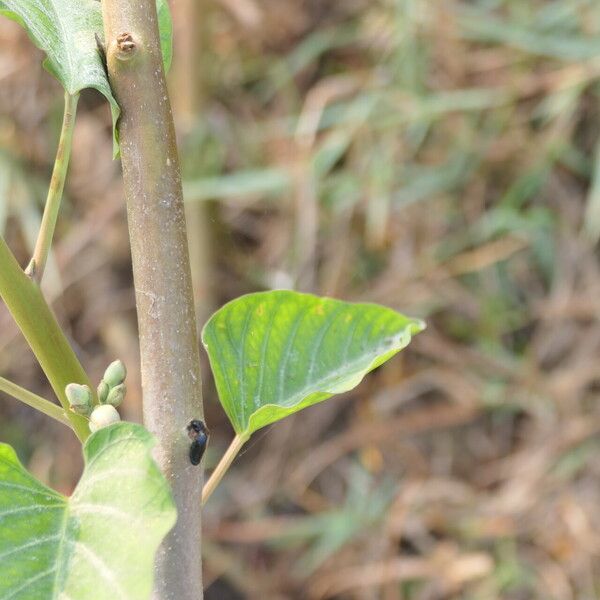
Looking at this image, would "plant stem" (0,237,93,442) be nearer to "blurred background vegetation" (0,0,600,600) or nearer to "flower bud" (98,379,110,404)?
"flower bud" (98,379,110,404)

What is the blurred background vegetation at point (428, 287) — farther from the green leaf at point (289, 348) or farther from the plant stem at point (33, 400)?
the plant stem at point (33, 400)

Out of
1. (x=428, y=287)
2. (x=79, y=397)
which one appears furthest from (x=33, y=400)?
(x=428, y=287)

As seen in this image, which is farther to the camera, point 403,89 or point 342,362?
point 403,89

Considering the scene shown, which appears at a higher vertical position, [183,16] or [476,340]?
[183,16]

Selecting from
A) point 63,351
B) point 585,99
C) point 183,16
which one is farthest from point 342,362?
point 585,99

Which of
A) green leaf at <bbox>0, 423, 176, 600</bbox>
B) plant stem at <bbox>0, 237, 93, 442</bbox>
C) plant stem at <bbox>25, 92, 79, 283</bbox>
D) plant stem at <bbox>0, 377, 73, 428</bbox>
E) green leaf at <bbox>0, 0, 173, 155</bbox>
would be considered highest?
green leaf at <bbox>0, 0, 173, 155</bbox>

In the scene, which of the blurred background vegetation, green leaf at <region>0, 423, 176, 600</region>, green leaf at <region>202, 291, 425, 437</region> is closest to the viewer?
green leaf at <region>0, 423, 176, 600</region>

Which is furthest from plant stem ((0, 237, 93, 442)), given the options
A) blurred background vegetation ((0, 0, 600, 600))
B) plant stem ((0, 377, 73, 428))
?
blurred background vegetation ((0, 0, 600, 600))

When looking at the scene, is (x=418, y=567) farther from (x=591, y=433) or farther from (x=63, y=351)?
(x=63, y=351)
